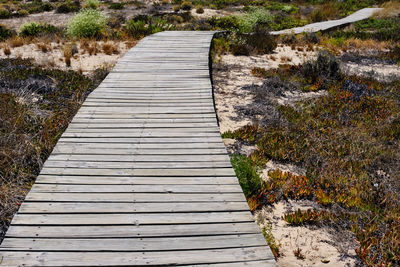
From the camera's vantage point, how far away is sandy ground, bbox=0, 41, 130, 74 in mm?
9805

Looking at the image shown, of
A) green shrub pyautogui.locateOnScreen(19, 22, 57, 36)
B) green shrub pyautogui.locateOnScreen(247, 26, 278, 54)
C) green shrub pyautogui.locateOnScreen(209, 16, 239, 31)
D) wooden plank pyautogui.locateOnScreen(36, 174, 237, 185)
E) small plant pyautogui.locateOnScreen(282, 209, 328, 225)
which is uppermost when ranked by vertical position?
green shrub pyautogui.locateOnScreen(19, 22, 57, 36)

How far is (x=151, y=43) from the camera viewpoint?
981 centimetres

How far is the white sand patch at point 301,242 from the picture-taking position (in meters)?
3.56

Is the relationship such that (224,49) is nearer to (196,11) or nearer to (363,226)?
(363,226)

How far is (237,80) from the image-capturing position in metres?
9.64

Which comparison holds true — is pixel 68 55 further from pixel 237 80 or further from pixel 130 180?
pixel 130 180

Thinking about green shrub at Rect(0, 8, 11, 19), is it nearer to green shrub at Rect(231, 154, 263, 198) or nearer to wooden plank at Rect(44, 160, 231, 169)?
wooden plank at Rect(44, 160, 231, 169)

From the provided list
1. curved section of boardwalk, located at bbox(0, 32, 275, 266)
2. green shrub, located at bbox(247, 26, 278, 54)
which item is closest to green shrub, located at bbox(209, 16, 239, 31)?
green shrub, located at bbox(247, 26, 278, 54)

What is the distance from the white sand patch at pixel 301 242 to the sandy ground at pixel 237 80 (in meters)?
2.61

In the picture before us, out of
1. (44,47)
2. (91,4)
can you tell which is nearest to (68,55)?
(44,47)

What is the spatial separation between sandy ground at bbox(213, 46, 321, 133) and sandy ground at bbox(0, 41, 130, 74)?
3637 millimetres

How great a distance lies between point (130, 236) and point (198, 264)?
0.67m

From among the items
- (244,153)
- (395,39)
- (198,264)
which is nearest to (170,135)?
(244,153)

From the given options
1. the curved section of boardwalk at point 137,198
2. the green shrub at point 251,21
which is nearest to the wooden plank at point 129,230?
the curved section of boardwalk at point 137,198
